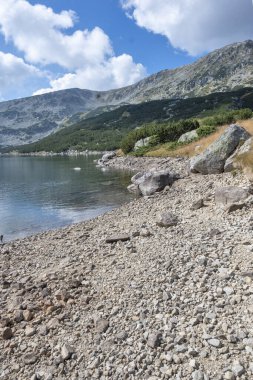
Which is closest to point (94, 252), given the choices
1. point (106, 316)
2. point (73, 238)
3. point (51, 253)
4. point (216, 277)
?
point (51, 253)

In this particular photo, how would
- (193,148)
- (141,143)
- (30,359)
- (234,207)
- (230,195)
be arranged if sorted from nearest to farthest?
(30,359), (234,207), (230,195), (193,148), (141,143)

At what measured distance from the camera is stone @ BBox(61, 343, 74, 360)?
35.2 ft

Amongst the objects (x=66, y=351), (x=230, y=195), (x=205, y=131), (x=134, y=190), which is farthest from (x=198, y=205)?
(x=205, y=131)

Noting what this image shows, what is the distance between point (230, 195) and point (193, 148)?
47.3 meters

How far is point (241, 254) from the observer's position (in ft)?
46.3

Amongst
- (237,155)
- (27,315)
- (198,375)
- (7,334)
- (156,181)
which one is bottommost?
(7,334)

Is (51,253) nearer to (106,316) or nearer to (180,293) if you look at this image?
(106,316)

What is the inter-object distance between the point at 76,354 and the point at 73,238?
13.5 meters

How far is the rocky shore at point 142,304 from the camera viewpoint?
973cm

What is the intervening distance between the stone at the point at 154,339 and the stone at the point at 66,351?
2.55 m

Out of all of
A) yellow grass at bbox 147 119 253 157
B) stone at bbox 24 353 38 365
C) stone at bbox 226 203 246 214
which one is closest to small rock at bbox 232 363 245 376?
stone at bbox 24 353 38 365

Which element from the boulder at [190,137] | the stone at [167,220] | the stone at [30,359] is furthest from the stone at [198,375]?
the boulder at [190,137]

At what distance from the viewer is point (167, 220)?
21.0m

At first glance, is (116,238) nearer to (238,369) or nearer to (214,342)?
(214,342)
